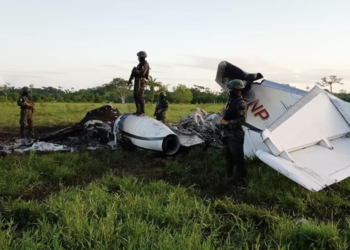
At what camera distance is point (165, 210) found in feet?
13.9

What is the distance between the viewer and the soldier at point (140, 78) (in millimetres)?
9603

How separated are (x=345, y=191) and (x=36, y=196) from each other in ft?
18.0

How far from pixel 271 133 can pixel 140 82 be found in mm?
5178

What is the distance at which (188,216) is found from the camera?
13.8ft

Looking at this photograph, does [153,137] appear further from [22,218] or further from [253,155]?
[22,218]

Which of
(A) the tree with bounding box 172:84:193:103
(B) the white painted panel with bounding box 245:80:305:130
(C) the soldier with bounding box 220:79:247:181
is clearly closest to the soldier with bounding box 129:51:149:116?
(B) the white painted panel with bounding box 245:80:305:130

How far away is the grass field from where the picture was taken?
3447 mm

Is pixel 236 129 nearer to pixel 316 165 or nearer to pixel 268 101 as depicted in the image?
pixel 316 165

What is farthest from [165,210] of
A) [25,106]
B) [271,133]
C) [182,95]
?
[182,95]

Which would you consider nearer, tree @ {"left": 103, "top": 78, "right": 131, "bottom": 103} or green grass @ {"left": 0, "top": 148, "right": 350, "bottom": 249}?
green grass @ {"left": 0, "top": 148, "right": 350, "bottom": 249}

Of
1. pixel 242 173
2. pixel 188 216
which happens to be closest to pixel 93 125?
pixel 242 173

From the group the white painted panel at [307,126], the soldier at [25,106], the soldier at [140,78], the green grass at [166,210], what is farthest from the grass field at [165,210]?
the soldier at [25,106]

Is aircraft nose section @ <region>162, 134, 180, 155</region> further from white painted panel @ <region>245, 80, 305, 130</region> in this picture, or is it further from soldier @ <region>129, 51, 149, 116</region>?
white painted panel @ <region>245, 80, 305, 130</region>

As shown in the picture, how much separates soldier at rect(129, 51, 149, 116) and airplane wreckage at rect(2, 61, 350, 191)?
0.56 m
